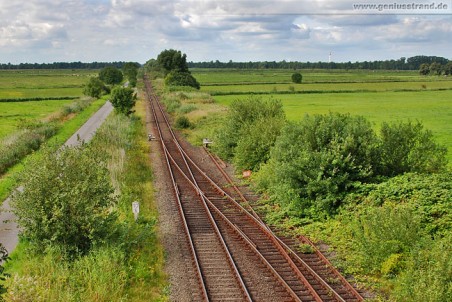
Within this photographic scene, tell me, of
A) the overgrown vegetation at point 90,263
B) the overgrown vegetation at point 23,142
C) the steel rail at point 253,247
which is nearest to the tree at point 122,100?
the overgrown vegetation at point 23,142

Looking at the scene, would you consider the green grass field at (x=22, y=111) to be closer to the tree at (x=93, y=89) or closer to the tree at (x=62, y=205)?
the tree at (x=93, y=89)

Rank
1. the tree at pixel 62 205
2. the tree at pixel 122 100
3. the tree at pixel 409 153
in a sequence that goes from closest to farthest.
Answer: the tree at pixel 62 205 < the tree at pixel 409 153 < the tree at pixel 122 100

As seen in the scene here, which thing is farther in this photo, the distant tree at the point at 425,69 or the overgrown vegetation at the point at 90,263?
the distant tree at the point at 425,69

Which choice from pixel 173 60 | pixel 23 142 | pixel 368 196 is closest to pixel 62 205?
pixel 368 196

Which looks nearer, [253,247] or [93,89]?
[253,247]

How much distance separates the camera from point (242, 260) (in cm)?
1434

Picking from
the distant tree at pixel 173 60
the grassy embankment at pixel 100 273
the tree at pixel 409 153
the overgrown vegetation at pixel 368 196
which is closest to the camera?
the grassy embankment at pixel 100 273

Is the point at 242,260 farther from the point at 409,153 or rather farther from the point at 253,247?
the point at 409,153

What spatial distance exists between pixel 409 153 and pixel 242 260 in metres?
8.98

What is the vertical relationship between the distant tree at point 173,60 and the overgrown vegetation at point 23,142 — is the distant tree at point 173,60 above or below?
above

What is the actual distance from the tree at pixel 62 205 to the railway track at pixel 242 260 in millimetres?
3346

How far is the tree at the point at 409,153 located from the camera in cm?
1862

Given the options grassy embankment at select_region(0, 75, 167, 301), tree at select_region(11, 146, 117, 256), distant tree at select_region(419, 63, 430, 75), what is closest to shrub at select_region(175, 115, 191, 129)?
grassy embankment at select_region(0, 75, 167, 301)

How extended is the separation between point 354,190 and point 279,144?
3.99 m
